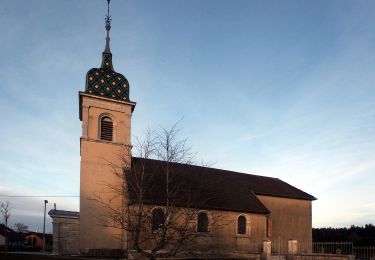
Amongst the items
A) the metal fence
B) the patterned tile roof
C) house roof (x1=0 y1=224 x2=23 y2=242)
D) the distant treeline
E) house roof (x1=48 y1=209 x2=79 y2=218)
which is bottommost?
house roof (x1=0 y1=224 x2=23 y2=242)

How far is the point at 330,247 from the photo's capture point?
24.8 meters

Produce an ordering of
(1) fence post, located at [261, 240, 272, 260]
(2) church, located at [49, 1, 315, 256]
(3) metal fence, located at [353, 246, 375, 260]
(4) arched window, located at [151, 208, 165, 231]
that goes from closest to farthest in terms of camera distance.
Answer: (4) arched window, located at [151, 208, 165, 231] → (3) metal fence, located at [353, 246, 375, 260] → (1) fence post, located at [261, 240, 272, 260] → (2) church, located at [49, 1, 315, 256]

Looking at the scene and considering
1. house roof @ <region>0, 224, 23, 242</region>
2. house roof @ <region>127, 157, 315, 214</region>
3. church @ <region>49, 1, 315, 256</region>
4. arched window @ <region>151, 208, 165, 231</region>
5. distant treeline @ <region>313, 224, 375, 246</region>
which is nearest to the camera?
arched window @ <region>151, 208, 165, 231</region>

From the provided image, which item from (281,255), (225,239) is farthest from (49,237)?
(281,255)

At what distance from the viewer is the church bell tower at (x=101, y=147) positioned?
2573 cm

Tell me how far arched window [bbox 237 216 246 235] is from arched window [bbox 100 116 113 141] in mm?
12329

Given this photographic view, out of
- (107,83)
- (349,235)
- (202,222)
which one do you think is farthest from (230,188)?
(349,235)

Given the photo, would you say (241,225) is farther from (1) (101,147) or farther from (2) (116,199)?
(1) (101,147)

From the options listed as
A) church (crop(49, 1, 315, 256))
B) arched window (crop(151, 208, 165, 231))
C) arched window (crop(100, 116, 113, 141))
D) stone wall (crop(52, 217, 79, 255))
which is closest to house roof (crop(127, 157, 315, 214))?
church (crop(49, 1, 315, 256))

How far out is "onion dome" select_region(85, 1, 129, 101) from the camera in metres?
28.4

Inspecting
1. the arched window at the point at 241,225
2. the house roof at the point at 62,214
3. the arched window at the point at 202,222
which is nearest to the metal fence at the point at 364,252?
the arched window at the point at 241,225

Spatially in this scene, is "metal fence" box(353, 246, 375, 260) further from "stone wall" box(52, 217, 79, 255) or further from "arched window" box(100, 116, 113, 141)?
"stone wall" box(52, 217, 79, 255)

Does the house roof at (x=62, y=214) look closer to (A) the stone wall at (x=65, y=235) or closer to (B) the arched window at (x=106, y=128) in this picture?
(A) the stone wall at (x=65, y=235)

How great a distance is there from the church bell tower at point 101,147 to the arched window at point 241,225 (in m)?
9.49
